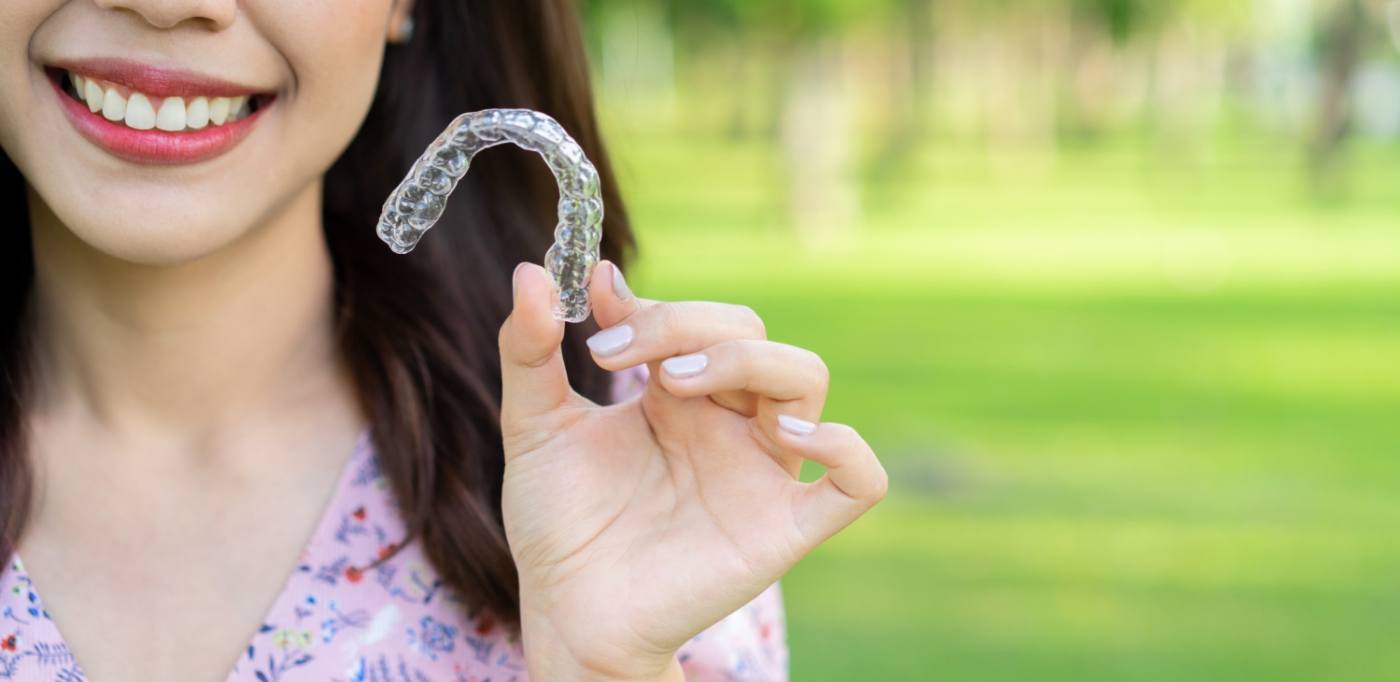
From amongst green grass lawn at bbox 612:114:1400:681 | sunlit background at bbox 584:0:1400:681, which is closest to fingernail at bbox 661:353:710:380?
sunlit background at bbox 584:0:1400:681

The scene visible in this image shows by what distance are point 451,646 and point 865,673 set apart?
4536mm

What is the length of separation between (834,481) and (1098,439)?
28.1ft

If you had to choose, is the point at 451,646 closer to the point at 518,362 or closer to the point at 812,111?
the point at 518,362

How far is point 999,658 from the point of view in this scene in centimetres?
662

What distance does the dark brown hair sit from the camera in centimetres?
216

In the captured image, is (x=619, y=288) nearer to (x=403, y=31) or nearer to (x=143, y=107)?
(x=143, y=107)

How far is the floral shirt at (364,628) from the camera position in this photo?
6.50ft

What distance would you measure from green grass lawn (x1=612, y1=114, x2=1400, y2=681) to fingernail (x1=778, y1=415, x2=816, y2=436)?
3.69ft

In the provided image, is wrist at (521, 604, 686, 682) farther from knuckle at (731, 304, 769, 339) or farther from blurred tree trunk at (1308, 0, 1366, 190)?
blurred tree trunk at (1308, 0, 1366, 190)

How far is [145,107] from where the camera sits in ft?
6.06

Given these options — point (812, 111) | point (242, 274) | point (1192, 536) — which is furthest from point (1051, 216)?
point (242, 274)

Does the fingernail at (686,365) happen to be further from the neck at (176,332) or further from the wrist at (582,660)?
the neck at (176,332)

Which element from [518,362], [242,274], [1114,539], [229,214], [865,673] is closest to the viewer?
[518,362]

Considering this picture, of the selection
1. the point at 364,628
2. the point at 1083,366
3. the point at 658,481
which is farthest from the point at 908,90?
the point at 658,481
